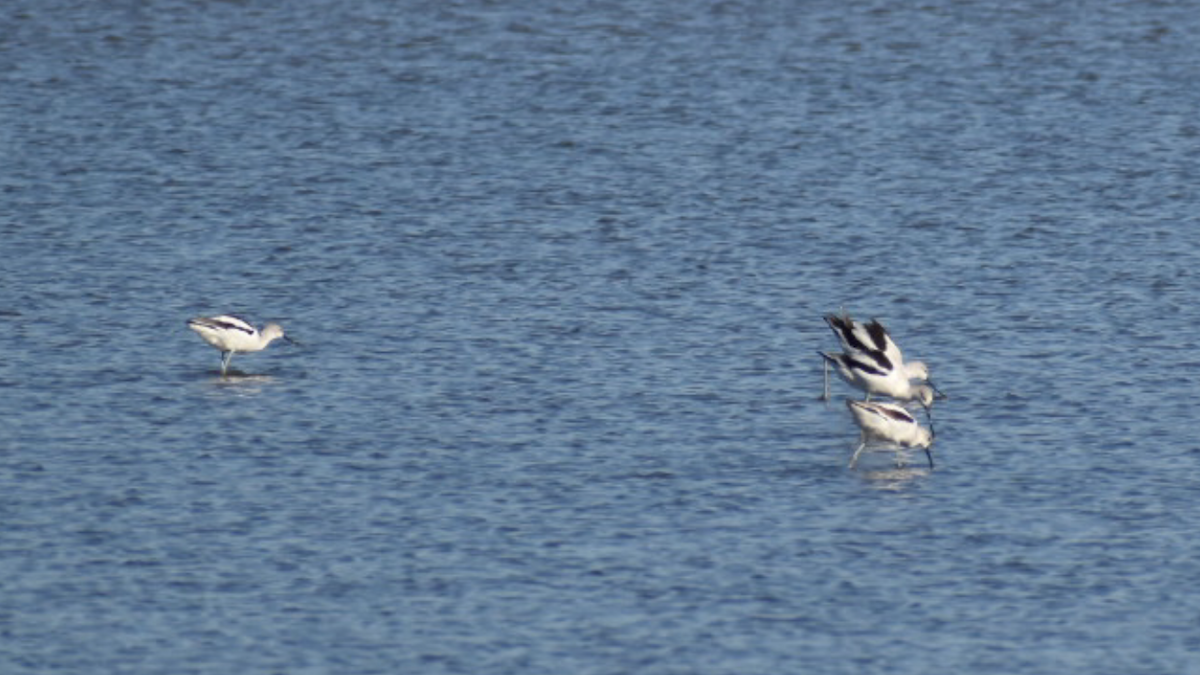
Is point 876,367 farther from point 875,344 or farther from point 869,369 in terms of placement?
point 875,344

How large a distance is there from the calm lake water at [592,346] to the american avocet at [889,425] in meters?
0.29

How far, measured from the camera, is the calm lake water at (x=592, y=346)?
1736cm

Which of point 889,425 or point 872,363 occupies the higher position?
point 889,425

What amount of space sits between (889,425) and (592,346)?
4777mm

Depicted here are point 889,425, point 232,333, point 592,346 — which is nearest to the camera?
point 889,425

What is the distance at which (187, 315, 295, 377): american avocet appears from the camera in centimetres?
2366

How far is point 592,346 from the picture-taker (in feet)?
81.4

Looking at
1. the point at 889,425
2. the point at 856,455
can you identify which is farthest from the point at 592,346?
the point at 889,425

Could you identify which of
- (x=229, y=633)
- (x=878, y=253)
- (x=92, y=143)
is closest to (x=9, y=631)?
(x=229, y=633)

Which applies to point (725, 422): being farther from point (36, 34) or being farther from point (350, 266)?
point (36, 34)

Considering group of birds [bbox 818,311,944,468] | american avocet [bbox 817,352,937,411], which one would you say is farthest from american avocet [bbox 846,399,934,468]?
american avocet [bbox 817,352,937,411]

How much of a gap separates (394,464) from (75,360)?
4.77 meters

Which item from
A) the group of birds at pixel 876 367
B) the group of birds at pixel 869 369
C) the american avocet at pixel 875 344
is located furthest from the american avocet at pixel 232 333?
the american avocet at pixel 875 344

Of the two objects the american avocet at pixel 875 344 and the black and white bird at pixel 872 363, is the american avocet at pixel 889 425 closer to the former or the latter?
the black and white bird at pixel 872 363
